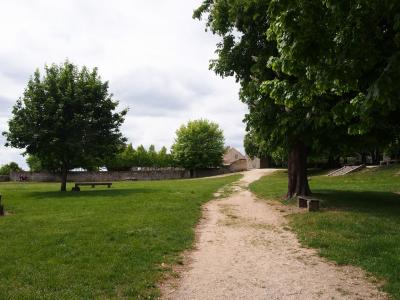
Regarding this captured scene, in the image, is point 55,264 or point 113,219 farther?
point 113,219

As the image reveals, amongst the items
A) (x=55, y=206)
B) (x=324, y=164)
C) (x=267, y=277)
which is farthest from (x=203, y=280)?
(x=324, y=164)

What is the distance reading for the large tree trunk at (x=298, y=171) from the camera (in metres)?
20.5

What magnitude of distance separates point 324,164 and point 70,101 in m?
43.6

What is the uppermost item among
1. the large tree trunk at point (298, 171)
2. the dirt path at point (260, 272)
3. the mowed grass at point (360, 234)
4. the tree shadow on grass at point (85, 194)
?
the large tree trunk at point (298, 171)

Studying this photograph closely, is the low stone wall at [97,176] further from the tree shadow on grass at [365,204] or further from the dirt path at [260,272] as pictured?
the dirt path at [260,272]

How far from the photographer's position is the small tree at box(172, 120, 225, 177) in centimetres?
7050

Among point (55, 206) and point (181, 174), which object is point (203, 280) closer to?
point (55, 206)

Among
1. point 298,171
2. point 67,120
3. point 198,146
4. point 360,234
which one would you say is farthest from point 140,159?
point 360,234

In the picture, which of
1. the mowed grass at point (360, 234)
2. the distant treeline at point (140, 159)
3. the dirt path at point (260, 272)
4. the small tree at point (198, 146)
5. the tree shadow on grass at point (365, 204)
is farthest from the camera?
the distant treeline at point (140, 159)

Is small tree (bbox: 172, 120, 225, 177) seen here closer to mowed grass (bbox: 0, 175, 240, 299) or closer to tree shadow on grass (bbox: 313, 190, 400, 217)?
tree shadow on grass (bbox: 313, 190, 400, 217)

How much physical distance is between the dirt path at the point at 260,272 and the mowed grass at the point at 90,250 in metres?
0.55

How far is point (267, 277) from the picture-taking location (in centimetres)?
761

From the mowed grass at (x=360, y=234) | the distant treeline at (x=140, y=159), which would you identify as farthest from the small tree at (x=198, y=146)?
the mowed grass at (x=360, y=234)

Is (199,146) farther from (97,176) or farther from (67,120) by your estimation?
(67,120)
